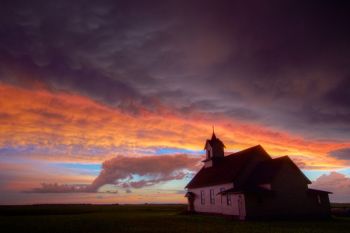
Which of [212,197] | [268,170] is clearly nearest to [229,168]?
[212,197]

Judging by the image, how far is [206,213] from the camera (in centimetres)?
4681

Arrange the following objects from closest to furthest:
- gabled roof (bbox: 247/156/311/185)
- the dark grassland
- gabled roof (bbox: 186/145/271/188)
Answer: the dark grassland
gabled roof (bbox: 247/156/311/185)
gabled roof (bbox: 186/145/271/188)

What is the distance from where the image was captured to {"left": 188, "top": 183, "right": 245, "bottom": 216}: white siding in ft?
122

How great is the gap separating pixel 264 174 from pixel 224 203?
687cm

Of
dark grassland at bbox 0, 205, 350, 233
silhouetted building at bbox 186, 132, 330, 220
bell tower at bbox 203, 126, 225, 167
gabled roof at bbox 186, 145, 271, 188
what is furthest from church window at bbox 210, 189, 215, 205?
bell tower at bbox 203, 126, 225, 167

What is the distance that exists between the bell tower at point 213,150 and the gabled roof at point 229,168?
84 centimetres

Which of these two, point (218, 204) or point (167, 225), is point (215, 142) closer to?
point (218, 204)

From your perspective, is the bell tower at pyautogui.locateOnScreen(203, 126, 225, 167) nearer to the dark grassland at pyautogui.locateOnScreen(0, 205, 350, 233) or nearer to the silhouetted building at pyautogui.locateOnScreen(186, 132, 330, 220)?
the silhouetted building at pyautogui.locateOnScreen(186, 132, 330, 220)

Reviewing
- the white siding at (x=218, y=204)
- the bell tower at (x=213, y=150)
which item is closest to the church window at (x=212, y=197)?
the white siding at (x=218, y=204)

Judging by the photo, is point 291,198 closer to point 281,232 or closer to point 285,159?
point 285,159

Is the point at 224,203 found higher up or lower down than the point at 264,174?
lower down

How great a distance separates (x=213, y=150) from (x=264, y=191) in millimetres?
17960

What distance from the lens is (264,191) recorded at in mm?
36219

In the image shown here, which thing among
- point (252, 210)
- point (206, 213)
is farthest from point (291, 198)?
point (206, 213)
